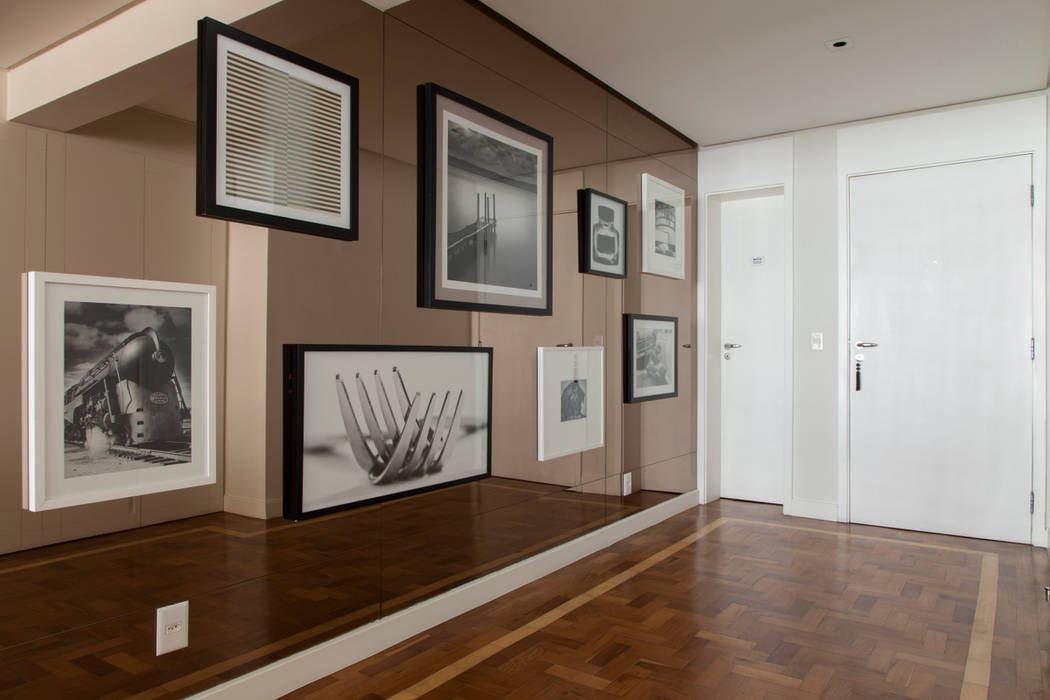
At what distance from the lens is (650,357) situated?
4.54m

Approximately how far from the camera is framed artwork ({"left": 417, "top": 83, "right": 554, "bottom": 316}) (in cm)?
276

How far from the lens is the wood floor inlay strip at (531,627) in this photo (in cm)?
234

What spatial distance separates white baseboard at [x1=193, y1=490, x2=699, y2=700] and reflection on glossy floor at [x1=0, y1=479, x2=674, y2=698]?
3 cm

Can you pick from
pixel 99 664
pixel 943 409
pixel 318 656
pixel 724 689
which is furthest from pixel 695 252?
pixel 99 664

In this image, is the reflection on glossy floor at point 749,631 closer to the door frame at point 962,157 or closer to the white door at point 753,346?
the door frame at point 962,157

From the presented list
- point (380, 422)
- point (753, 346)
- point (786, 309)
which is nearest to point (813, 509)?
point (753, 346)

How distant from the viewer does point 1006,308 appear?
429cm

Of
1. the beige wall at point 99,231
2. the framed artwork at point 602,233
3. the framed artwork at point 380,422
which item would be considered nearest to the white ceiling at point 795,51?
the framed artwork at point 602,233

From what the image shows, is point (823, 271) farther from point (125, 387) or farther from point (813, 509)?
point (125, 387)

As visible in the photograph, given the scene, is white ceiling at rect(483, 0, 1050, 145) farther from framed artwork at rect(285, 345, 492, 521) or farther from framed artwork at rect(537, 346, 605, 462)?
framed artwork at rect(285, 345, 492, 521)

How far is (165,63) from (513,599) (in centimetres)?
245

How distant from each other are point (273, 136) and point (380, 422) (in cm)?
103

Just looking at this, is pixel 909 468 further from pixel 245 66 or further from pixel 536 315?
pixel 245 66

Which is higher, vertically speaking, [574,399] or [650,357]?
[650,357]
